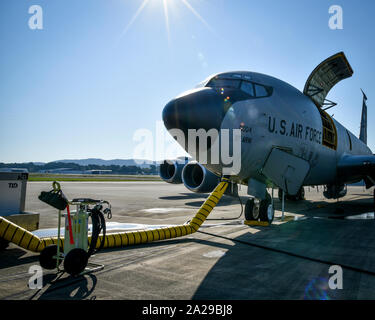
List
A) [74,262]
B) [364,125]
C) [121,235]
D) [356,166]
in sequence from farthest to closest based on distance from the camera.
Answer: [364,125]
[356,166]
[121,235]
[74,262]

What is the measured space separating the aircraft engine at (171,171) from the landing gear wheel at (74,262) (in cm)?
1469

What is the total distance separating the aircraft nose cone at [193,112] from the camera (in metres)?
5.97

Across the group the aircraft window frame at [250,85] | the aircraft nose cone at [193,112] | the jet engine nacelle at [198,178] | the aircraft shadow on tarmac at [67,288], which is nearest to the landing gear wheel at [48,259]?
the aircraft shadow on tarmac at [67,288]

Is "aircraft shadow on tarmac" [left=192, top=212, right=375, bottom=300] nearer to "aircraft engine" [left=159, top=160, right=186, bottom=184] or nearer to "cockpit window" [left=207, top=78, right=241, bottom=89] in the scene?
"cockpit window" [left=207, top=78, right=241, bottom=89]

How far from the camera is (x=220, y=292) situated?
3336 mm

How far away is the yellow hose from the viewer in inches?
182

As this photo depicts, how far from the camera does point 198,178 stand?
14414mm

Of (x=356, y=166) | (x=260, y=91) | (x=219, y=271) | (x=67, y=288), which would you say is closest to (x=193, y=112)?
(x=260, y=91)

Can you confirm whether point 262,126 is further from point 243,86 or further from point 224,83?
point 224,83

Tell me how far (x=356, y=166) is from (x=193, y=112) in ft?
32.6
